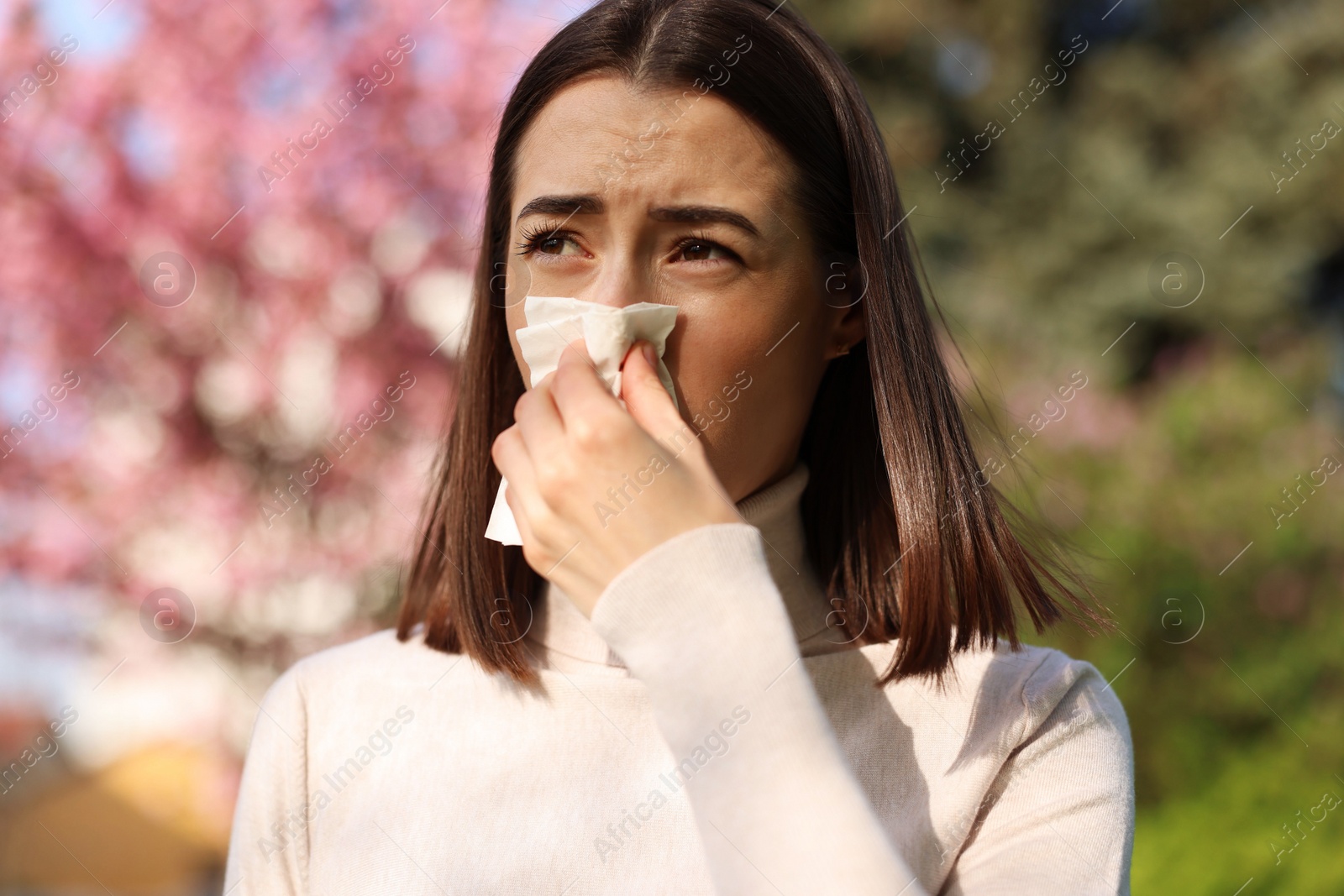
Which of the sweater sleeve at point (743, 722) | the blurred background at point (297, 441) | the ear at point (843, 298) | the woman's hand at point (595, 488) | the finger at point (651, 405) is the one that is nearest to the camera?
the sweater sleeve at point (743, 722)

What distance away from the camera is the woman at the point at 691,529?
1.51 meters

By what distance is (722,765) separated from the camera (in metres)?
1.26

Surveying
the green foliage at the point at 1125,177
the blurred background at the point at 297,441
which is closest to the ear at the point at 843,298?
the blurred background at the point at 297,441

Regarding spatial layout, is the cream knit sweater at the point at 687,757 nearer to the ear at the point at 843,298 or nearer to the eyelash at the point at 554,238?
the ear at the point at 843,298

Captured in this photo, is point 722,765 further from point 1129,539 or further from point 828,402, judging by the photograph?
point 1129,539

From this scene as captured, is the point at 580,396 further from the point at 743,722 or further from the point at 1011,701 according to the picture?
the point at 1011,701

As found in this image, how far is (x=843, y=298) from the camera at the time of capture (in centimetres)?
182

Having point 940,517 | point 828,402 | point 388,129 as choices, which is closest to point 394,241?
point 388,129

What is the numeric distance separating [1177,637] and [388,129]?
13.6ft

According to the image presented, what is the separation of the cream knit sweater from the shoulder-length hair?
7 centimetres

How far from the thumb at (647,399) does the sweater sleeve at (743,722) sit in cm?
18

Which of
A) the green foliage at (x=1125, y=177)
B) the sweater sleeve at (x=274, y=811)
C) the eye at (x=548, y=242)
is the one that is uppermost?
the eye at (x=548, y=242)

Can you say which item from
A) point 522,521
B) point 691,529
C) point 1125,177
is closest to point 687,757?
point 691,529

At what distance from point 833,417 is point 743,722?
828mm
